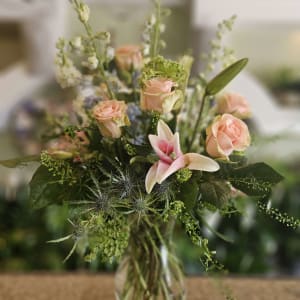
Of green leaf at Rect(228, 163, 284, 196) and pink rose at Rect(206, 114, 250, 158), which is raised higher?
pink rose at Rect(206, 114, 250, 158)

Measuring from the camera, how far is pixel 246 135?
0.74 meters

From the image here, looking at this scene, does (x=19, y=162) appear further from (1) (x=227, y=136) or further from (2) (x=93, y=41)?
(1) (x=227, y=136)

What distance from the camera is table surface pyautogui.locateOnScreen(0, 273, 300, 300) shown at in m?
1.05

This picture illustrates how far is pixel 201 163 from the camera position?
718mm

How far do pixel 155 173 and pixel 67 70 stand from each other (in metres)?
0.27

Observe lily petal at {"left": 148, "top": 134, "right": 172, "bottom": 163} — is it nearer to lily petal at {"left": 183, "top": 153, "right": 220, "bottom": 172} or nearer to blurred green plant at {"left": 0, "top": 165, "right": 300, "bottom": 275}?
lily petal at {"left": 183, "top": 153, "right": 220, "bottom": 172}

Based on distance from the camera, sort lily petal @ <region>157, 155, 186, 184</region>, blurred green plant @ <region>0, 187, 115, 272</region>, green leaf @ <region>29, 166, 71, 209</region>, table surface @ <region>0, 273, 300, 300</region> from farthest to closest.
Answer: blurred green plant @ <region>0, 187, 115, 272</region> < table surface @ <region>0, 273, 300, 300</region> < green leaf @ <region>29, 166, 71, 209</region> < lily petal @ <region>157, 155, 186, 184</region>

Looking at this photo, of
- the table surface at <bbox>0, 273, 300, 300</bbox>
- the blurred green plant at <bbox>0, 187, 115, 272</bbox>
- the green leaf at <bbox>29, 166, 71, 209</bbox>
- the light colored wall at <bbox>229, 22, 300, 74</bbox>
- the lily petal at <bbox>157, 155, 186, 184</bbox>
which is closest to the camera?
the lily petal at <bbox>157, 155, 186, 184</bbox>

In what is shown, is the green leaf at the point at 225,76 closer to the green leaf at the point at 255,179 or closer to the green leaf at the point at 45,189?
the green leaf at the point at 255,179

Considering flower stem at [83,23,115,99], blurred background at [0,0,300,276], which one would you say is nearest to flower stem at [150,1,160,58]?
flower stem at [83,23,115,99]

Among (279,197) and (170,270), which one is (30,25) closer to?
(279,197)

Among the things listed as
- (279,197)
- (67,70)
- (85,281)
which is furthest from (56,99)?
(67,70)

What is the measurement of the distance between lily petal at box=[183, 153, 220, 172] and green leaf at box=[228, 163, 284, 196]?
7cm

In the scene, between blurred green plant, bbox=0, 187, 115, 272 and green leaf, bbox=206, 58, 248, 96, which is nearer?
green leaf, bbox=206, 58, 248, 96
